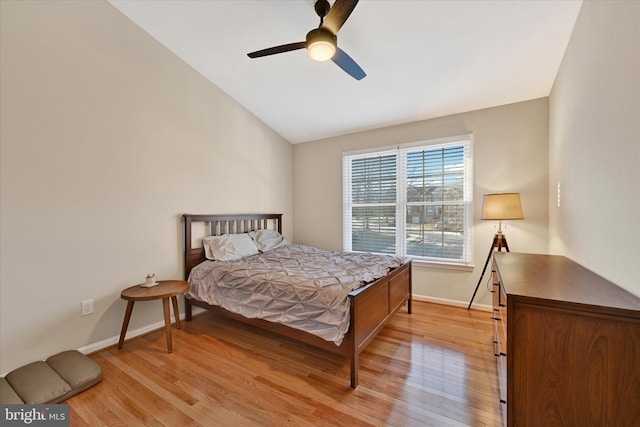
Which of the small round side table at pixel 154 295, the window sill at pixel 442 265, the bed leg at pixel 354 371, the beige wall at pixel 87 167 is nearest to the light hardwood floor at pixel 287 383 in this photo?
the bed leg at pixel 354 371

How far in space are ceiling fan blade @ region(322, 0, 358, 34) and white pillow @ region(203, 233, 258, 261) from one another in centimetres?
246

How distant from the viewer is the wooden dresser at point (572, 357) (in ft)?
3.26

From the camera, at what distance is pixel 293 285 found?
7.18ft

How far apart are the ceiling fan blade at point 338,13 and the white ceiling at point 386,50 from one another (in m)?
0.52

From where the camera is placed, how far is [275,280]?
90.9 inches

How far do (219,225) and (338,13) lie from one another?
271 centimetres

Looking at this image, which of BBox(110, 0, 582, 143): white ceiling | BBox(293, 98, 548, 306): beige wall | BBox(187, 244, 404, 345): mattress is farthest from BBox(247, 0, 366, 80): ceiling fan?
BBox(293, 98, 548, 306): beige wall

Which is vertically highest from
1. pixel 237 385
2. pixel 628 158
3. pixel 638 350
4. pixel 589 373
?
pixel 628 158

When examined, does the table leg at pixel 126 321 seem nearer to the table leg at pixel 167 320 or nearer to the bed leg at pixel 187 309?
the table leg at pixel 167 320

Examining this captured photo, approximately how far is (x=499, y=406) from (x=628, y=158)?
1596 mm

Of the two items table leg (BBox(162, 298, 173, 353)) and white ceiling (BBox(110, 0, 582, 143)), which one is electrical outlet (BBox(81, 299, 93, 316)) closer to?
table leg (BBox(162, 298, 173, 353))

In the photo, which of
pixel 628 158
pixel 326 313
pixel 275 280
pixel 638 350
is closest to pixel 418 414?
pixel 326 313

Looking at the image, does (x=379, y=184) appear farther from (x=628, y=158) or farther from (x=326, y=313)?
(x=628, y=158)

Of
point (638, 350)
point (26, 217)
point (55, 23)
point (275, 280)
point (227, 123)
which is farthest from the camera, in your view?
point (227, 123)
